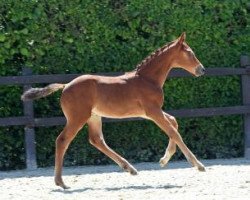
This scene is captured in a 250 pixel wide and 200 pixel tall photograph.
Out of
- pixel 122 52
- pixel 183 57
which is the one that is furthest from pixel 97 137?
pixel 122 52

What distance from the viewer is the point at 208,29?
1184 centimetres

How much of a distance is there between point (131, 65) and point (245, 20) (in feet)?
6.92

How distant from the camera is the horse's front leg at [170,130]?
875cm

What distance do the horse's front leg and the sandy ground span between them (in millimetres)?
317

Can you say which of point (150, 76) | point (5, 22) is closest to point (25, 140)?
point (5, 22)

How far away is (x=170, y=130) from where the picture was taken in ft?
29.2

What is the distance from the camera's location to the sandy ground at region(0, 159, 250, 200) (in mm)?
7859

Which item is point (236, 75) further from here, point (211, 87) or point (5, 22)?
point (5, 22)

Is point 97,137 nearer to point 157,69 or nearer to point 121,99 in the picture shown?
point 121,99

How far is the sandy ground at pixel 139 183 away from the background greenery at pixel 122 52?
20.7 inches

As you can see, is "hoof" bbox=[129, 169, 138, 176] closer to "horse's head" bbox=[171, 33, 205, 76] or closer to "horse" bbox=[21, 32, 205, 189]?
"horse" bbox=[21, 32, 205, 189]

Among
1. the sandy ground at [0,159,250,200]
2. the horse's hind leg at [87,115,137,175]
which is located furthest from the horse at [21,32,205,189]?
the sandy ground at [0,159,250,200]

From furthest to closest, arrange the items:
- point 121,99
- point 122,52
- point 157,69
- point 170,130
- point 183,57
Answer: point 122,52
point 183,57
point 157,69
point 121,99
point 170,130

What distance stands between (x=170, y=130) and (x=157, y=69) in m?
0.89
